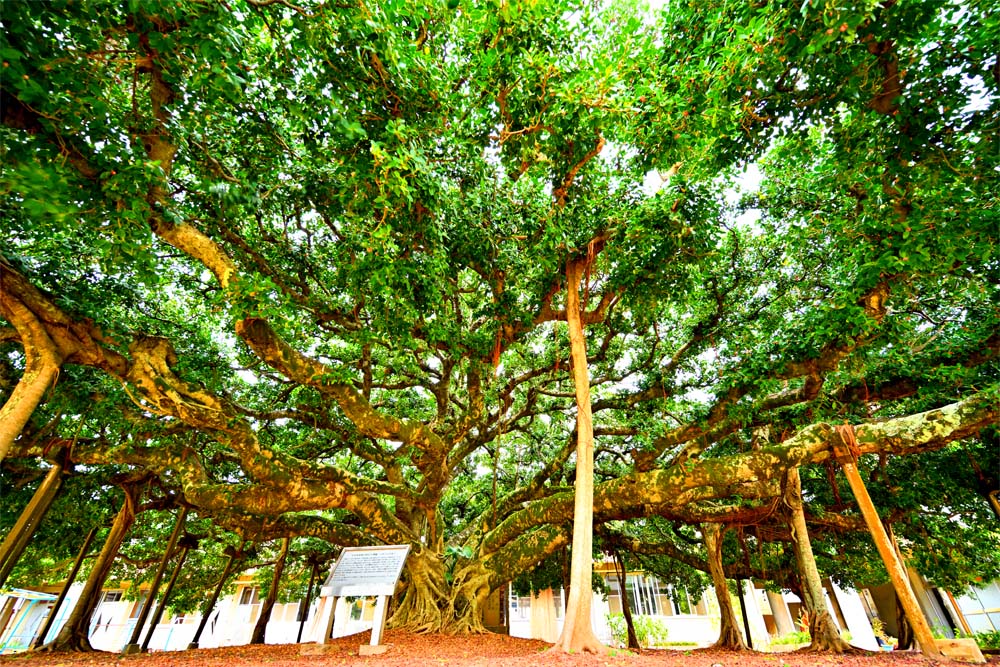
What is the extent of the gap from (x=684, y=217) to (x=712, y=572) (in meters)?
7.77

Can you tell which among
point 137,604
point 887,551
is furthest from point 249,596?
point 887,551

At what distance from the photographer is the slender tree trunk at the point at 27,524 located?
19.1 ft

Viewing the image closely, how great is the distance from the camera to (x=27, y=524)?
6.01m

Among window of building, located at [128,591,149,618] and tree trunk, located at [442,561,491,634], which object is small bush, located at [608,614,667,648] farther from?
window of building, located at [128,591,149,618]

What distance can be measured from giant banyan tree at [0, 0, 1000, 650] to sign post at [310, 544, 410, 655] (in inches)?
47.4

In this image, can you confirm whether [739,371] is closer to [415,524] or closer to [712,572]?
[712,572]

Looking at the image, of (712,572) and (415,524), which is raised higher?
(415,524)

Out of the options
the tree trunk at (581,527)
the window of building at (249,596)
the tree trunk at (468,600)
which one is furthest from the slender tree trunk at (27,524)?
the window of building at (249,596)

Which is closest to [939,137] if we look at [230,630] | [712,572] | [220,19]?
[220,19]

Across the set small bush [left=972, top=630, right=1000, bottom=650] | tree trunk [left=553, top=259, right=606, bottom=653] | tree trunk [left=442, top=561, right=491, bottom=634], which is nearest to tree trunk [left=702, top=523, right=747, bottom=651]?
tree trunk [left=442, top=561, right=491, bottom=634]

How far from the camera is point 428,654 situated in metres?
4.94

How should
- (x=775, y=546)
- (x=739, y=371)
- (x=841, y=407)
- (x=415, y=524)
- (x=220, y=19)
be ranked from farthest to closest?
(x=775, y=546)
(x=415, y=524)
(x=841, y=407)
(x=739, y=371)
(x=220, y=19)

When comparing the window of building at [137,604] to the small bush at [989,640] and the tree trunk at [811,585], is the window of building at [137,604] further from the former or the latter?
the small bush at [989,640]

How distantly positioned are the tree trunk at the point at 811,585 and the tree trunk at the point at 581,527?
4.38 meters
